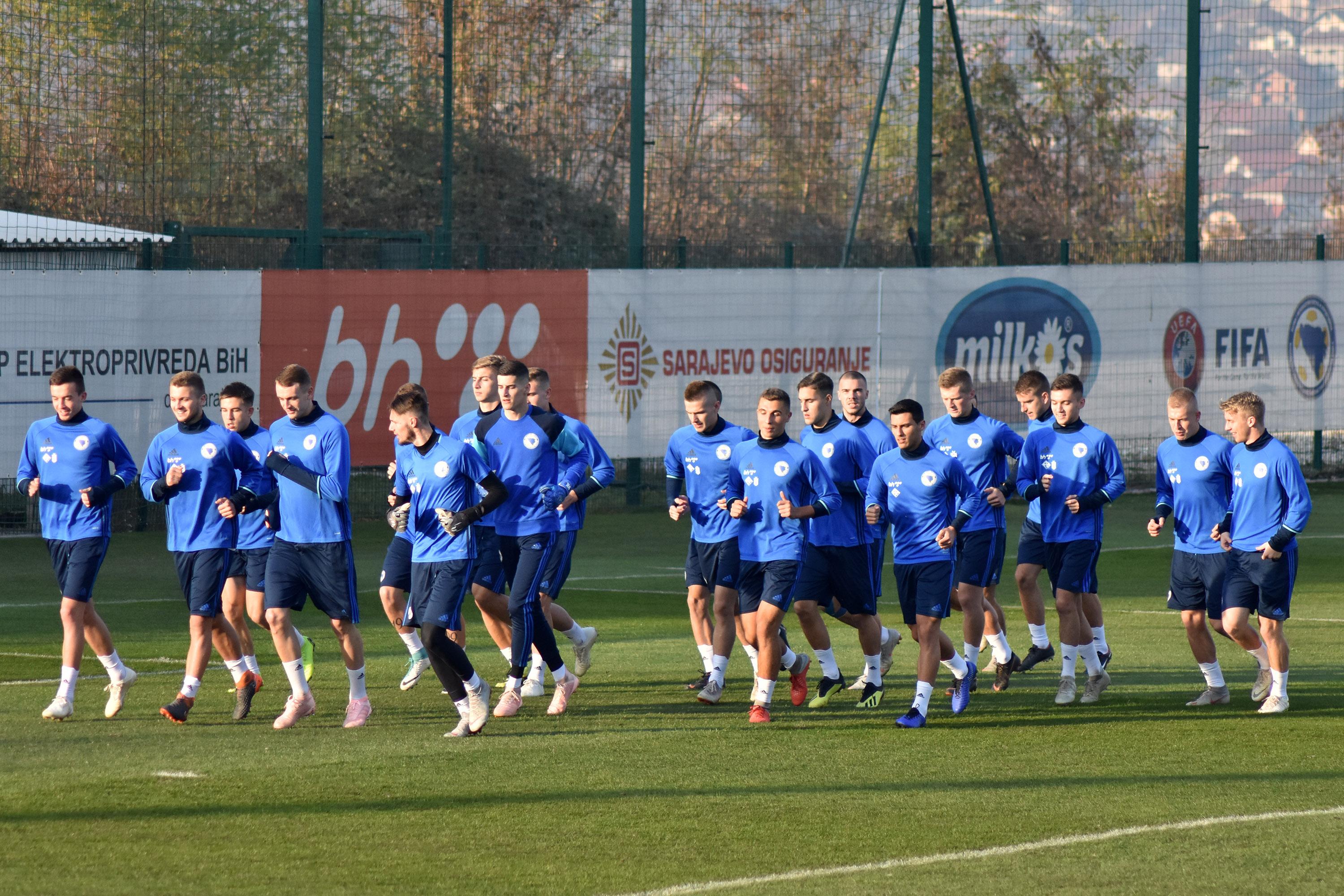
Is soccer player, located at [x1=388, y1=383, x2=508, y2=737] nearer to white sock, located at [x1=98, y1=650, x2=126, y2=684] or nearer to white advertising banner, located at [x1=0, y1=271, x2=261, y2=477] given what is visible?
white sock, located at [x1=98, y1=650, x2=126, y2=684]

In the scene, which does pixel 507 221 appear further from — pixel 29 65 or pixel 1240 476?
pixel 1240 476

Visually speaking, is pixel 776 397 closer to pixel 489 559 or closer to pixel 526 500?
pixel 526 500

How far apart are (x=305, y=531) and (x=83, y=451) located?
1.53 m

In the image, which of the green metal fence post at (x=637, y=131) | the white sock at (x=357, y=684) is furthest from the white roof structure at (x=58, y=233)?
the white sock at (x=357, y=684)

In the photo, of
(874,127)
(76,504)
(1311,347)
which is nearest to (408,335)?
(874,127)

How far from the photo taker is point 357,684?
998 cm

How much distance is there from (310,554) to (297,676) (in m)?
0.71

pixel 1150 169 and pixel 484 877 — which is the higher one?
pixel 1150 169

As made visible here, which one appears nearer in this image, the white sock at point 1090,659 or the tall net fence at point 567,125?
the white sock at point 1090,659

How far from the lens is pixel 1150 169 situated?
30.8m

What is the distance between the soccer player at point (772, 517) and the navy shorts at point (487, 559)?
1410 millimetres

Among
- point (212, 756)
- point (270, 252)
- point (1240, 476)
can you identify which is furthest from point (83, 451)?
point (270, 252)

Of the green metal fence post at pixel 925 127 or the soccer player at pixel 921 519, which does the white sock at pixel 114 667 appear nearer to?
the soccer player at pixel 921 519

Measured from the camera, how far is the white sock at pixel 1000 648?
11812mm
